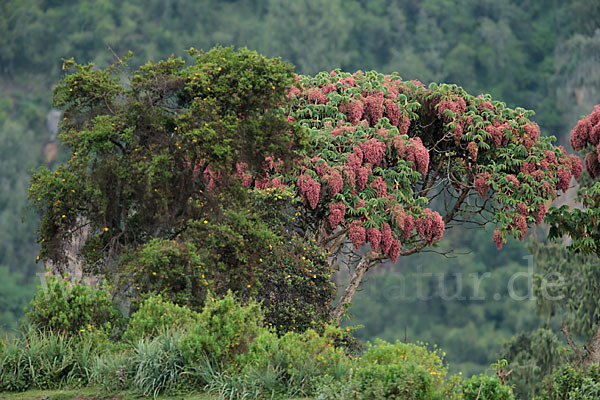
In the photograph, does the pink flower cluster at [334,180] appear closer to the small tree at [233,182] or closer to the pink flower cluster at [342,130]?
the small tree at [233,182]

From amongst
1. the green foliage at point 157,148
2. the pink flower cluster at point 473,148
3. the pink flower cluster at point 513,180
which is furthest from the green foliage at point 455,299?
the green foliage at point 157,148

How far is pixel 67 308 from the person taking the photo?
35.8ft

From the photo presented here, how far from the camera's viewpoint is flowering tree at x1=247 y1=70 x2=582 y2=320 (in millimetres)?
14219

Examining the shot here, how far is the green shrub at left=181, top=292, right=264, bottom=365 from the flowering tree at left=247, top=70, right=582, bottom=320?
13.0 feet

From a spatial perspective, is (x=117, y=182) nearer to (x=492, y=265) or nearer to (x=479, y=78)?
(x=492, y=265)

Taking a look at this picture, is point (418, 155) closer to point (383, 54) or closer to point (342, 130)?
point (342, 130)

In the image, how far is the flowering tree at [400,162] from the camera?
46.6 ft

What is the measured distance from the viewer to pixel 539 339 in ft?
96.8

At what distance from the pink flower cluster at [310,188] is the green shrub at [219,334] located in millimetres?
3822

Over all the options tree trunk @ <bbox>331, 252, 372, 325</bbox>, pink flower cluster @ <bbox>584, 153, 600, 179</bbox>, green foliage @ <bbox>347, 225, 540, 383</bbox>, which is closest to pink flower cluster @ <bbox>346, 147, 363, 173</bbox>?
tree trunk @ <bbox>331, 252, 372, 325</bbox>

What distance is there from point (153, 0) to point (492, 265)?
3348 centimetres

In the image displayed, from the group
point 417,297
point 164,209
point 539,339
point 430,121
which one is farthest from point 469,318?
point 164,209

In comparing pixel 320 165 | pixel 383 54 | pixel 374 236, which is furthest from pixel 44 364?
pixel 383 54

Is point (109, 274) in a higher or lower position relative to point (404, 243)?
lower
